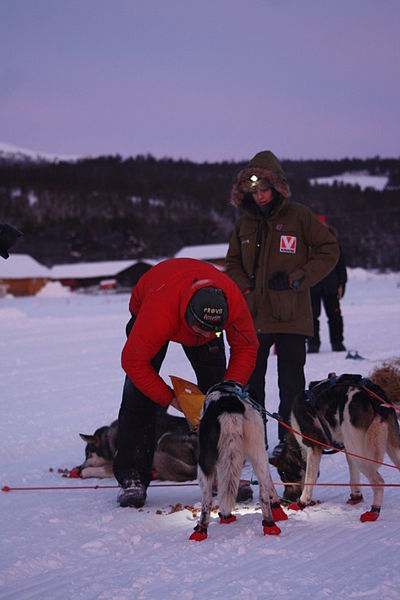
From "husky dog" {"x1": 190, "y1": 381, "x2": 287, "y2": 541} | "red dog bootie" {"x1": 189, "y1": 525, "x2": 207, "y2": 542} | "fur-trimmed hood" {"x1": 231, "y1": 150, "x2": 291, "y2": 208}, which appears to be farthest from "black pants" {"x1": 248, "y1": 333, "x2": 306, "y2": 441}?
"red dog bootie" {"x1": 189, "y1": 525, "x2": 207, "y2": 542}

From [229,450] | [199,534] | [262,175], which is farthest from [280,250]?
[199,534]

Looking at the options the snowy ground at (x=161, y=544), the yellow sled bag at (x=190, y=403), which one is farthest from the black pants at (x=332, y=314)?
the yellow sled bag at (x=190, y=403)

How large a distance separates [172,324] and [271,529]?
123 centimetres

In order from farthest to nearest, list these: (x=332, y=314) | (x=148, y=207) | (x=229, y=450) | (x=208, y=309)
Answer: (x=148, y=207), (x=332, y=314), (x=208, y=309), (x=229, y=450)

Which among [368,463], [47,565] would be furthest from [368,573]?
[47,565]

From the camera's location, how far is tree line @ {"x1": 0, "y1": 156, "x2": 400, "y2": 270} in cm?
7094

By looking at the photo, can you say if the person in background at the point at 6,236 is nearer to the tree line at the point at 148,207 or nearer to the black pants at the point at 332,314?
the black pants at the point at 332,314

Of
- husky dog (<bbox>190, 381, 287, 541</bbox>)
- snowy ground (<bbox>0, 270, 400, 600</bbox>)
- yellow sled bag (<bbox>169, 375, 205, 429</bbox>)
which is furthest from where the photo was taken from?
yellow sled bag (<bbox>169, 375, 205, 429</bbox>)

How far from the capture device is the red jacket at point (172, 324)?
3541 mm

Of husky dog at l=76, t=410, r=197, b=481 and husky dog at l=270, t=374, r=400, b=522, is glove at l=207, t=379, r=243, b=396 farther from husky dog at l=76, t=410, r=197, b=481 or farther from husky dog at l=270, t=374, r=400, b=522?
husky dog at l=76, t=410, r=197, b=481

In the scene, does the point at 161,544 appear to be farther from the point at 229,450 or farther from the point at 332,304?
the point at 332,304

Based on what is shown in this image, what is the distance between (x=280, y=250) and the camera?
469cm

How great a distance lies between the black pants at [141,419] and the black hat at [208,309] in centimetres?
76

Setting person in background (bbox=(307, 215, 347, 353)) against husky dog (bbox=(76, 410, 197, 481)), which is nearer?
husky dog (bbox=(76, 410, 197, 481))
